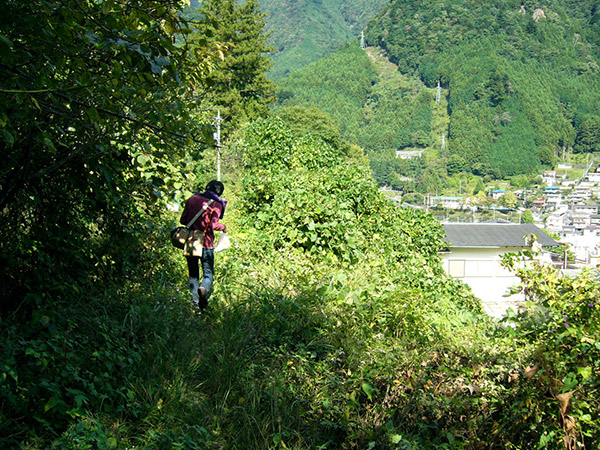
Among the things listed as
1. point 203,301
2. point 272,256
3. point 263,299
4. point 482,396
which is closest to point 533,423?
point 482,396

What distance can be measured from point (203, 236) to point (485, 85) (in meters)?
157

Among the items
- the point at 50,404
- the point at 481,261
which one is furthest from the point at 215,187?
the point at 481,261

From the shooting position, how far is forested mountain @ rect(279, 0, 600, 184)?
141 m

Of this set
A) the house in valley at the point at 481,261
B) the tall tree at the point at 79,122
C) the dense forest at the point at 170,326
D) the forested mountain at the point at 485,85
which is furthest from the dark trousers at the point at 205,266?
the forested mountain at the point at 485,85

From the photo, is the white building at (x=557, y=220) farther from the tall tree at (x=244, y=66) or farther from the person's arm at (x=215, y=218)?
the person's arm at (x=215, y=218)

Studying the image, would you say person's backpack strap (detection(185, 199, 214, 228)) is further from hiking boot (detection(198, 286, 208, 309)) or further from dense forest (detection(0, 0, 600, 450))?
hiking boot (detection(198, 286, 208, 309))

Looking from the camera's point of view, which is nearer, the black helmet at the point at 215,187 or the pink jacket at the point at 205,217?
the pink jacket at the point at 205,217

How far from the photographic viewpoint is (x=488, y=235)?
38.2 metres

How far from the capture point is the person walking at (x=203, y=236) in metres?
5.33

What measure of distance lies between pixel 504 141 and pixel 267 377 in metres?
147

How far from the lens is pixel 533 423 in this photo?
145 inches

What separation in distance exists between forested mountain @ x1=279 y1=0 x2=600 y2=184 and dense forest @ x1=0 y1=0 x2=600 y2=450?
429 ft

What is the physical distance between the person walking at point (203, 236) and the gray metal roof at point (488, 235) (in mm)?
30202

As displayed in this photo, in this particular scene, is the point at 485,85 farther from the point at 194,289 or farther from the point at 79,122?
the point at 79,122
